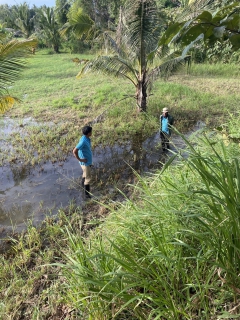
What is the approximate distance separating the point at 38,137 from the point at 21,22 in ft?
74.9

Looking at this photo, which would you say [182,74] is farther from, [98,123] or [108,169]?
[108,169]

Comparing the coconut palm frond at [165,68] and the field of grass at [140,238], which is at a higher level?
the coconut palm frond at [165,68]

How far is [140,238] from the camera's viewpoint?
2.00 metres

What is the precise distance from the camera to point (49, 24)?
70.3 feet

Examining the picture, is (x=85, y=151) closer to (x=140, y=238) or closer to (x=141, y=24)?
(x=140, y=238)

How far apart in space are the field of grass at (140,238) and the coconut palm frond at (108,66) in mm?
1373

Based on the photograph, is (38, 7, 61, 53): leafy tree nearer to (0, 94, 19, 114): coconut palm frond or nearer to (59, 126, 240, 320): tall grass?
(0, 94, 19, 114): coconut palm frond

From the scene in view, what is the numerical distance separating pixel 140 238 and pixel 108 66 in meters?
5.46

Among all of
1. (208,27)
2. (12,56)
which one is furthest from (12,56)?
(208,27)

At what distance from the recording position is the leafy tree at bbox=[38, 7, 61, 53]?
69.2 feet

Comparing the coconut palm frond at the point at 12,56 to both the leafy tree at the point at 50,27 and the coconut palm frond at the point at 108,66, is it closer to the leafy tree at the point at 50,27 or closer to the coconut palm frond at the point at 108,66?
the coconut palm frond at the point at 108,66

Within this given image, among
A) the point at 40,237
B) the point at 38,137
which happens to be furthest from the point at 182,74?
the point at 40,237

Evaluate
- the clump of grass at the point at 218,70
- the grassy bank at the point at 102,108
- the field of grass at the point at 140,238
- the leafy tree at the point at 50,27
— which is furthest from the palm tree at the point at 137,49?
the leafy tree at the point at 50,27

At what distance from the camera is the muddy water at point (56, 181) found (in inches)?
163
